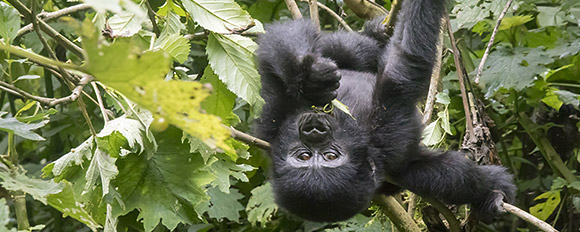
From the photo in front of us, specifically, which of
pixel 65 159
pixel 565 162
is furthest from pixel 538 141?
pixel 65 159

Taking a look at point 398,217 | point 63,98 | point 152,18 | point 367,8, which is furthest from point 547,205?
point 63,98

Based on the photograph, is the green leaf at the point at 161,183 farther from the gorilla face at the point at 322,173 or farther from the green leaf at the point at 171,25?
the gorilla face at the point at 322,173

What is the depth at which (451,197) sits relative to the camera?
2.64m

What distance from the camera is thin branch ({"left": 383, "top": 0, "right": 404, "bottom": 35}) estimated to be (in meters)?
2.31

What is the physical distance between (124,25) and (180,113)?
1.18 meters

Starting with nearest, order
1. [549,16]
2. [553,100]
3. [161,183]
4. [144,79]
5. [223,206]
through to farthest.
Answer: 1. [144,79]
2. [161,183]
3. [223,206]
4. [553,100]
5. [549,16]

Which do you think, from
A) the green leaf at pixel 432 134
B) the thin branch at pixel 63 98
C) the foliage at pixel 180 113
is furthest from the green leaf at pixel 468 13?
the thin branch at pixel 63 98

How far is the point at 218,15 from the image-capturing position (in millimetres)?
1921

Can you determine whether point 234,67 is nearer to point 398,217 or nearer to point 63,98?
point 63,98

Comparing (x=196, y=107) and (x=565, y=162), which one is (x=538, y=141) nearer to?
(x=565, y=162)

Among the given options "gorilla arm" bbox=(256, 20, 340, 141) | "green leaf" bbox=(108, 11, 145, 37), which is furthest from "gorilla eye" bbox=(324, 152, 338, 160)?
"green leaf" bbox=(108, 11, 145, 37)

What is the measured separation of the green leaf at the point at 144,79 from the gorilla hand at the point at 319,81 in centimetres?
139

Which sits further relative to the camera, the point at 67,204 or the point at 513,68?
the point at 513,68

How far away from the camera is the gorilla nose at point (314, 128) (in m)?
2.35
